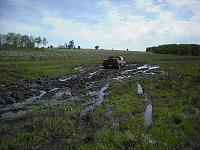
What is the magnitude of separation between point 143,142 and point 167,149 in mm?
686

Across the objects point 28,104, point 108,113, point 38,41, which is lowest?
point 28,104

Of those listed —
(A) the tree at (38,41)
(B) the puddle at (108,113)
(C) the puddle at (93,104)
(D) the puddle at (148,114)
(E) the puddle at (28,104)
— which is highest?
(A) the tree at (38,41)

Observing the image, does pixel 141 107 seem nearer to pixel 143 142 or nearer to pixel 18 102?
pixel 143 142

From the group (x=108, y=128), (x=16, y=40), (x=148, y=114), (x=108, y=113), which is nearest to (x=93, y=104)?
(x=108, y=113)

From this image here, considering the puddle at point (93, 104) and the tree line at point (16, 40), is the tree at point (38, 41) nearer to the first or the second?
the tree line at point (16, 40)

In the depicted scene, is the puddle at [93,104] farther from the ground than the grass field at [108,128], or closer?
closer

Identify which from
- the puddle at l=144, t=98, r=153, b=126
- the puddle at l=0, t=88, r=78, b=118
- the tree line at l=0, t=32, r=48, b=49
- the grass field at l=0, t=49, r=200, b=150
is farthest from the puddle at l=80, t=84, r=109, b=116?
the tree line at l=0, t=32, r=48, b=49

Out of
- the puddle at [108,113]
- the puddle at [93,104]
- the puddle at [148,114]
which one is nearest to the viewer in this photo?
the puddle at [148,114]

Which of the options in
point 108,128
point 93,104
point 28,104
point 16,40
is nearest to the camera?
point 108,128

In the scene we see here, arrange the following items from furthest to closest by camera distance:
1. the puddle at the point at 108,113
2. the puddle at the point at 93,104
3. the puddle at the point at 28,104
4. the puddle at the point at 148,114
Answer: the puddle at the point at 93,104 → the puddle at the point at 28,104 → the puddle at the point at 108,113 → the puddle at the point at 148,114

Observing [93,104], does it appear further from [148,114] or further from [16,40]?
[16,40]

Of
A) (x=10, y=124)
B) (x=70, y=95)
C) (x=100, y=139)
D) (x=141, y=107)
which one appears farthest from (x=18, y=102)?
(x=100, y=139)

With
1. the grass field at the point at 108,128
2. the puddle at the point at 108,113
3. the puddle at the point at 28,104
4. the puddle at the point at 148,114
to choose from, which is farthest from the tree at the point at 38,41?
the puddle at the point at 108,113

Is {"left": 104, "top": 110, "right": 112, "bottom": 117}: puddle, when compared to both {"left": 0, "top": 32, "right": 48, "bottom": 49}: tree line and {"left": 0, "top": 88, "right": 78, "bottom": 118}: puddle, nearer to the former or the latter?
{"left": 0, "top": 88, "right": 78, "bottom": 118}: puddle
